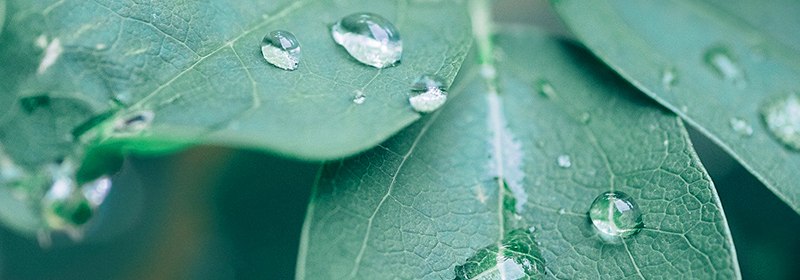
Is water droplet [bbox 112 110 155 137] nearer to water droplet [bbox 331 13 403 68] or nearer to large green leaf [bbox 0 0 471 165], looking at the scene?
large green leaf [bbox 0 0 471 165]

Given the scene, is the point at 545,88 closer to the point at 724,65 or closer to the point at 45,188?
the point at 724,65

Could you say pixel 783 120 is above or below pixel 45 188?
above

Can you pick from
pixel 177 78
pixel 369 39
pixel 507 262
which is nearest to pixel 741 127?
pixel 507 262

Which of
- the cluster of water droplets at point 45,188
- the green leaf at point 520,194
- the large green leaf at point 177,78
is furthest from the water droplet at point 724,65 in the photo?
the cluster of water droplets at point 45,188

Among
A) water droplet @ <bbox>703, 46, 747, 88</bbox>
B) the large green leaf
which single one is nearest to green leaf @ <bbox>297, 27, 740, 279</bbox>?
the large green leaf

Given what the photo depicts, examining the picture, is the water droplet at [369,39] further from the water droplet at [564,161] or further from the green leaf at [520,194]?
the water droplet at [564,161]
